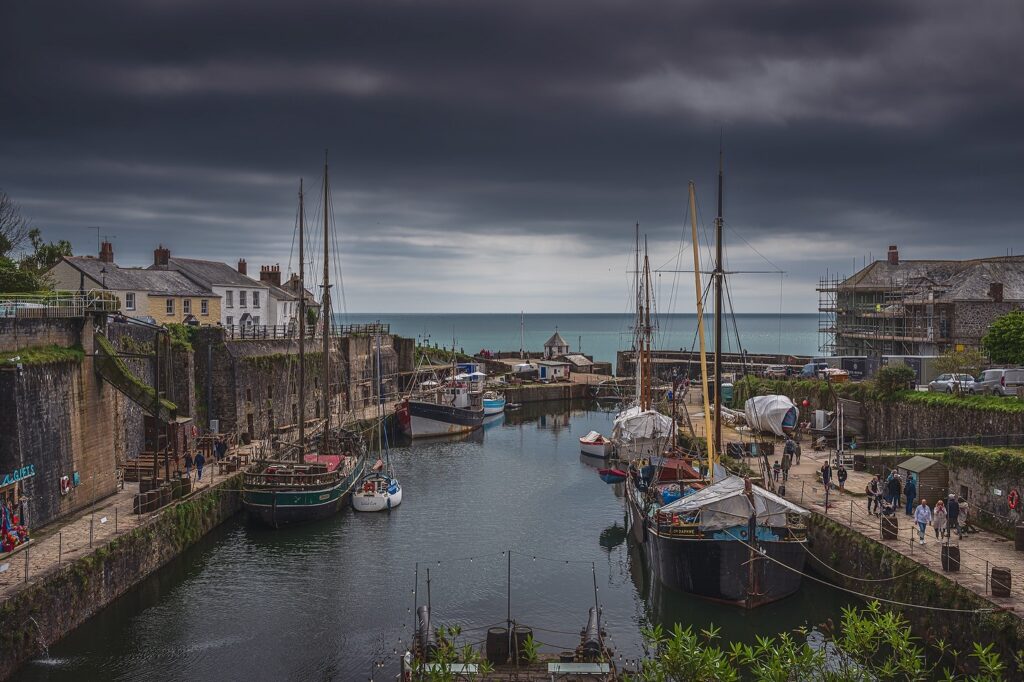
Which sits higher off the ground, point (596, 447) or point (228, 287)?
point (228, 287)

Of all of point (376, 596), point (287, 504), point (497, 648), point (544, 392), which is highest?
point (544, 392)

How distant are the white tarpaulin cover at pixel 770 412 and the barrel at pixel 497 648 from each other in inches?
1206

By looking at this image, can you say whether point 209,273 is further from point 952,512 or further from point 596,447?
point 952,512

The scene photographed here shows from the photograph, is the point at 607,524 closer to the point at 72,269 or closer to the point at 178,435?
the point at 178,435

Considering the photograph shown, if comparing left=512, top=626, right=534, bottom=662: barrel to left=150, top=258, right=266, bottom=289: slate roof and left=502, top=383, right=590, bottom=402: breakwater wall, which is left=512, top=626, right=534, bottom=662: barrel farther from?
left=502, top=383, right=590, bottom=402: breakwater wall

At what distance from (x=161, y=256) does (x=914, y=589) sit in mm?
58605

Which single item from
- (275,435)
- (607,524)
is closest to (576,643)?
(607,524)

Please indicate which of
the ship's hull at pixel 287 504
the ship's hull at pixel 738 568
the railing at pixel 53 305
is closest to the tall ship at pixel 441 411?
the ship's hull at pixel 287 504

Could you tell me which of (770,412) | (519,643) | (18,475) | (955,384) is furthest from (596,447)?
(18,475)

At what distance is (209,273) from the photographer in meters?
67.8

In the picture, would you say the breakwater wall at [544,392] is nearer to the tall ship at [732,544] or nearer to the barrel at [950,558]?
the tall ship at [732,544]

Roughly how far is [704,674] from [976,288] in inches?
2186

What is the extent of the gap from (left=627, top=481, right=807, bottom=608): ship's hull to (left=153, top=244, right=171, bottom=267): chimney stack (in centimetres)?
5088

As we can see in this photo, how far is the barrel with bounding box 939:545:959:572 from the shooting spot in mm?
23781
